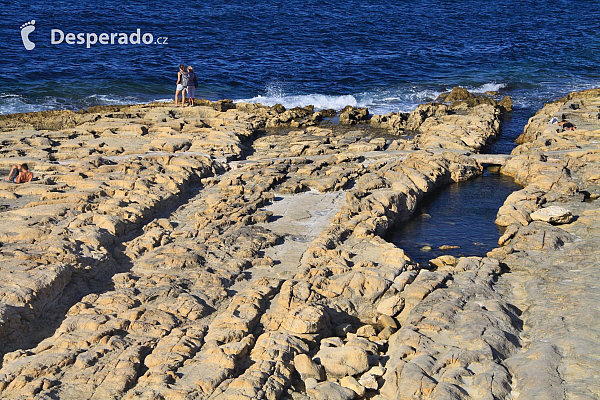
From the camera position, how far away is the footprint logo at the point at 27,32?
121ft

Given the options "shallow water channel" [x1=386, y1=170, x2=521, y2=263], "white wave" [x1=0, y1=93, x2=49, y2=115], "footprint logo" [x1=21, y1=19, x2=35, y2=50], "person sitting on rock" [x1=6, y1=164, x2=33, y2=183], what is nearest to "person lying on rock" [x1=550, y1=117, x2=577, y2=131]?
"shallow water channel" [x1=386, y1=170, x2=521, y2=263]

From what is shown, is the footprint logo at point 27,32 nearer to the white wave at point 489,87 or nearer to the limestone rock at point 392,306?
the white wave at point 489,87

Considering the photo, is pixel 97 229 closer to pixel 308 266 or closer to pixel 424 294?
pixel 308 266

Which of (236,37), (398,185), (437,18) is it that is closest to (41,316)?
(398,185)

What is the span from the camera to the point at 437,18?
47625 mm

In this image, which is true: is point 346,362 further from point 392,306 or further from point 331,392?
point 392,306

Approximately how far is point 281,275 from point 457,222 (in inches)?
242

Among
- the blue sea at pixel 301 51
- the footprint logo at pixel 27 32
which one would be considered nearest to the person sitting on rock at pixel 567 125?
the blue sea at pixel 301 51

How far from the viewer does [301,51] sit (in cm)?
3859

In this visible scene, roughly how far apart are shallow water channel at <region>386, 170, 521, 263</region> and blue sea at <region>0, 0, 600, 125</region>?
32.8 feet

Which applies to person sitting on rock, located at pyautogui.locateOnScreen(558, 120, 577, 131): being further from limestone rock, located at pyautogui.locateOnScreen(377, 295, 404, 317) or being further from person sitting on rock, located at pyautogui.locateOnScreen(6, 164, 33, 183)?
Result: person sitting on rock, located at pyautogui.locateOnScreen(6, 164, 33, 183)

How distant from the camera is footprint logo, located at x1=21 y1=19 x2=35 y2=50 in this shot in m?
36.8

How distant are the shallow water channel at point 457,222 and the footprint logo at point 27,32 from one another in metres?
27.9

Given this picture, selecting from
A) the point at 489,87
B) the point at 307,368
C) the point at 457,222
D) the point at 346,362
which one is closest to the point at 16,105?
the point at 457,222
